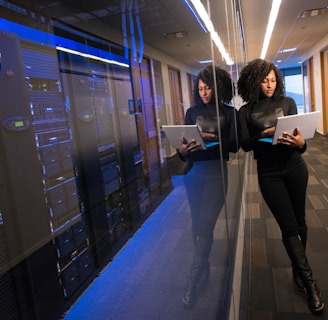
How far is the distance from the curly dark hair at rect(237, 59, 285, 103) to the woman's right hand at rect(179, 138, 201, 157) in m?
0.85

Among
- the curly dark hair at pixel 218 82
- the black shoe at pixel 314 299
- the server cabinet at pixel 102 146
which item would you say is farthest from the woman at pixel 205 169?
the black shoe at pixel 314 299

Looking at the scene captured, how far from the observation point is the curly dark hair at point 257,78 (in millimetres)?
1707

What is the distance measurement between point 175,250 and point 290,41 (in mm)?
7390

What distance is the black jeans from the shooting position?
167 cm

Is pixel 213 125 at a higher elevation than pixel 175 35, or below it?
below

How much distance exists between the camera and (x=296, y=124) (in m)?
1.56

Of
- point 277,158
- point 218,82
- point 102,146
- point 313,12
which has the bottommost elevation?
point 277,158

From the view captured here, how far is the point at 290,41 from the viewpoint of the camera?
709 cm

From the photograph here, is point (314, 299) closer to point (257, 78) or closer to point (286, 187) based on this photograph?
point (286, 187)

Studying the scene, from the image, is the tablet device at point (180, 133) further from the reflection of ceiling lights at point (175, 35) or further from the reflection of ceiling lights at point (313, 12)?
the reflection of ceiling lights at point (313, 12)

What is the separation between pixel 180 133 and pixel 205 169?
0.37 m

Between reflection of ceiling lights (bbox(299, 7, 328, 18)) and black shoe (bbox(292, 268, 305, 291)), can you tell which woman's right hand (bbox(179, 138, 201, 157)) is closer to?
black shoe (bbox(292, 268, 305, 291))

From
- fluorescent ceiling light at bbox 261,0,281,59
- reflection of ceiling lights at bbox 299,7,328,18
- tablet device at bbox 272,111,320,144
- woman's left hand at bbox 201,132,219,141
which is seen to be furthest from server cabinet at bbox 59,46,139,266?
reflection of ceiling lights at bbox 299,7,328,18

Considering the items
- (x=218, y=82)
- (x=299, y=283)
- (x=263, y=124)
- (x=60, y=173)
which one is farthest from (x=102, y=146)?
(x=299, y=283)
